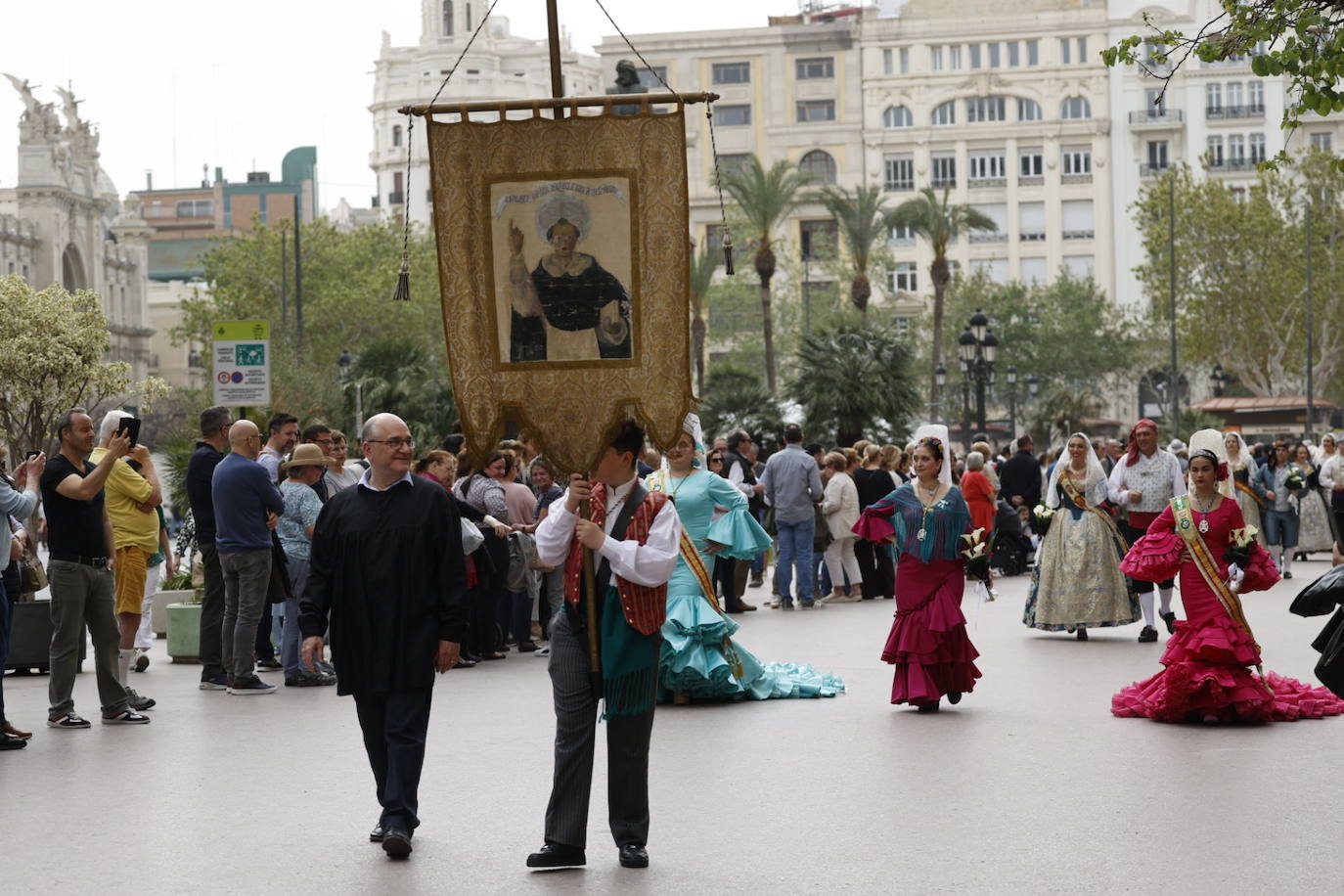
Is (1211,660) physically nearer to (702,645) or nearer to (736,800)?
(702,645)

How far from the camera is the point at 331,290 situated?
67.2m

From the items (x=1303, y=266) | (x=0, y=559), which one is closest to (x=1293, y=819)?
(x=0, y=559)

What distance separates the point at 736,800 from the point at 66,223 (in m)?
85.8

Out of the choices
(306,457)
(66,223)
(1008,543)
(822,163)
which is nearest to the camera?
(306,457)

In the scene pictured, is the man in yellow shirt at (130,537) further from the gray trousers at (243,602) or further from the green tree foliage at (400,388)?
the green tree foliage at (400,388)

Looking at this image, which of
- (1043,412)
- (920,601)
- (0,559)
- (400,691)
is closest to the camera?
(400,691)

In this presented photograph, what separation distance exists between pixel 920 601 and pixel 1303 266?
52951 millimetres

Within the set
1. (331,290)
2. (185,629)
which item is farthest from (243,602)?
(331,290)

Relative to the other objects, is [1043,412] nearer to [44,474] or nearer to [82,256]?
[44,474]

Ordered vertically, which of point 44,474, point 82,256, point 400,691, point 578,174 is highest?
point 82,256

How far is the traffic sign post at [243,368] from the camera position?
17.6m

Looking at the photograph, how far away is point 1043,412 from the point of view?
183 ft

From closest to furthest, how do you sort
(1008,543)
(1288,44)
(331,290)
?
(1288,44), (1008,543), (331,290)

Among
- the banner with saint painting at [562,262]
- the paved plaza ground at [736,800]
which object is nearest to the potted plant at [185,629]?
the paved plaza ground at [736,800]
